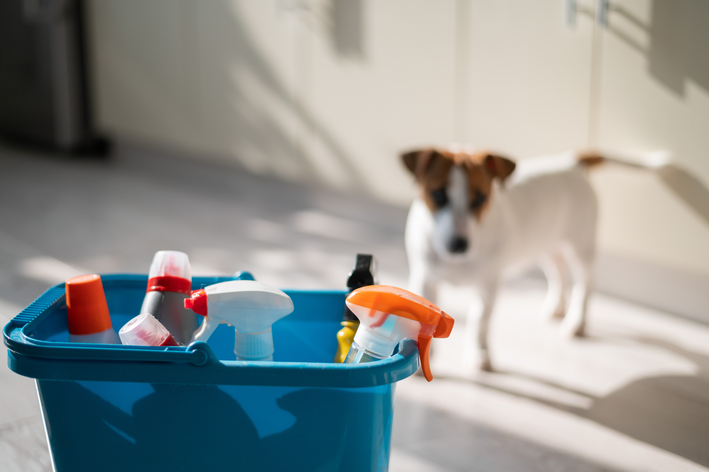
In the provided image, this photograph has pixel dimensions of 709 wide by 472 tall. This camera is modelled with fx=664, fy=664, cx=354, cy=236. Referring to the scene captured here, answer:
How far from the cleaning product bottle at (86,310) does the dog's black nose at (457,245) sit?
1.88 feet

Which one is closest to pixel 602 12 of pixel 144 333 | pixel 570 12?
pixel 570 12

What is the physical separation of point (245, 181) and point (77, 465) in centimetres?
190

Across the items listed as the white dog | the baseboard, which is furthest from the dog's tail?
the baseboard

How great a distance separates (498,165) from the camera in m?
1.09

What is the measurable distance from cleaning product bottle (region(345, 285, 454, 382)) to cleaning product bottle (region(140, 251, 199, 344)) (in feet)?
0.67

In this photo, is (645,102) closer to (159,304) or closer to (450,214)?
(450,214)

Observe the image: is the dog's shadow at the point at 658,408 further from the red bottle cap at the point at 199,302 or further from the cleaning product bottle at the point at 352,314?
the red bottle cap at the point at 199,302

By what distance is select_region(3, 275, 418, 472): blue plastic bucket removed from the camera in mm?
550

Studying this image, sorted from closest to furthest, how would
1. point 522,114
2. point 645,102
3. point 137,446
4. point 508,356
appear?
1. point 137,446
2. point 508,356
3. point 645,102
4. point 522,114

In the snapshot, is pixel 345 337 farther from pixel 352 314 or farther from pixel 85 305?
pixel 85 305

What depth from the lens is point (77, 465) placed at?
0.60 metres

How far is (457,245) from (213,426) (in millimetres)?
587

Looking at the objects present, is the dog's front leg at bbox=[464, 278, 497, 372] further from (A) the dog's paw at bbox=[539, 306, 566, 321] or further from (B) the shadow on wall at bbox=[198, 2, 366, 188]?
(B) the shadow on wall at bbox=[198, 2, 366, 188]

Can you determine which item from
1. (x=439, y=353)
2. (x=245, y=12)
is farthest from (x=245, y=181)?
(x=439, y=353)
